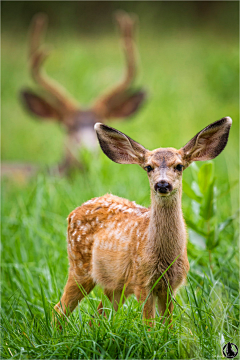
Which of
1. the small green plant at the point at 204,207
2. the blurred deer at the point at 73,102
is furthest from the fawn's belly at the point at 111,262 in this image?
the blurred deer at the point at 73,102

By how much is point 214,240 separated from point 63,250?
1.13 m

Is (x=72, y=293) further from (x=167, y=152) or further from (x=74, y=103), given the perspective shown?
(x=74, y=103)

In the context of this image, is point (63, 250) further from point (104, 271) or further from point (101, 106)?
point (101, 106)

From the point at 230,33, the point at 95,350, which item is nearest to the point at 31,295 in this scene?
the point at 95,350

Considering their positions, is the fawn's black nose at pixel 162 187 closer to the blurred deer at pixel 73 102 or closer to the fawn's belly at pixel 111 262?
the fawn's belly at pixel 111 262

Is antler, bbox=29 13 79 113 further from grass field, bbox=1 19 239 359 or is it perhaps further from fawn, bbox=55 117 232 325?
fawn, bbox=55 117 232 325

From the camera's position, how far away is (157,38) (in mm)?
10078

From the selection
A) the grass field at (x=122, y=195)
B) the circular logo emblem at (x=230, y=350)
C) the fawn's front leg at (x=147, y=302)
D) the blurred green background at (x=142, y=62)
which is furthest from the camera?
the blurred green background at (x=142, y=62)

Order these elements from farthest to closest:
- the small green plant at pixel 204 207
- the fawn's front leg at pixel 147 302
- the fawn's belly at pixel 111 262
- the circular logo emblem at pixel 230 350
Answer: the small green plant at pixel 204 207
the fawn's belly at pixel 111 262
the fawn's front leg at pixel 147 302
the circular logo emblem at pixel 230 350

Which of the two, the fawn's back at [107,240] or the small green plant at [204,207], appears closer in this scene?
the fawn's back at [107,240]

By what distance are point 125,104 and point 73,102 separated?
0.78 metres

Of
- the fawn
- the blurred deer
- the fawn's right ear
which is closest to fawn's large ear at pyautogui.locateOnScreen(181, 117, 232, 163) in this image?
the fawn

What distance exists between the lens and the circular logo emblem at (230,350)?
6.72ft

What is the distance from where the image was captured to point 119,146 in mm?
2402
